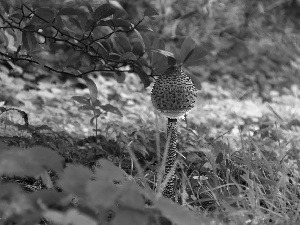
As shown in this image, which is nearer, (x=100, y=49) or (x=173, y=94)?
(x=173, y=94)

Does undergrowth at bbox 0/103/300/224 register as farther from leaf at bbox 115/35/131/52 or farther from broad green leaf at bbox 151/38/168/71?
leaf at bbox 115/35/131/52

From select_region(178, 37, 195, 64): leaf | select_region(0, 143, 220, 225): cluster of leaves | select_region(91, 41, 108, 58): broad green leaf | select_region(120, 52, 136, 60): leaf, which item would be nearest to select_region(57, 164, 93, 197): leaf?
select_region(0, 143, 220, 225): cluster of leaves

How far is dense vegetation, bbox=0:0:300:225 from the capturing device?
4.10 ft

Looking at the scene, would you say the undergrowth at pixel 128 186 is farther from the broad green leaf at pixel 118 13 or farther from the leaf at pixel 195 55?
the broad green leaf at pixel 118 13

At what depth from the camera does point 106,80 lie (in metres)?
5.83

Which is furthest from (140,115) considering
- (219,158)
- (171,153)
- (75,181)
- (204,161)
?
(75,181)

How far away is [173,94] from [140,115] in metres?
2.30

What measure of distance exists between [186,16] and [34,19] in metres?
4.59

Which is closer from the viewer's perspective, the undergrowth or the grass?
the undergrowth

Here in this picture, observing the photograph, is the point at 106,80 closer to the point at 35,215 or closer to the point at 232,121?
the point at 232,121

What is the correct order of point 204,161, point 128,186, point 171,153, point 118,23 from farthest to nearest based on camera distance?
point 204,161 → point 118,23 → point 171,153 → point 128,186

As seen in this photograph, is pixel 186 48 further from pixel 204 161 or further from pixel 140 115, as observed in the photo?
pixel 140 115

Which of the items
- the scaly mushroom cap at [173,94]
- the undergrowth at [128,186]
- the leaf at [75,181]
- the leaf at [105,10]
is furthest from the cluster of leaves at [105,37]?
the leaf at [75,181]

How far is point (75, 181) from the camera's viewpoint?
1221 millimetres
